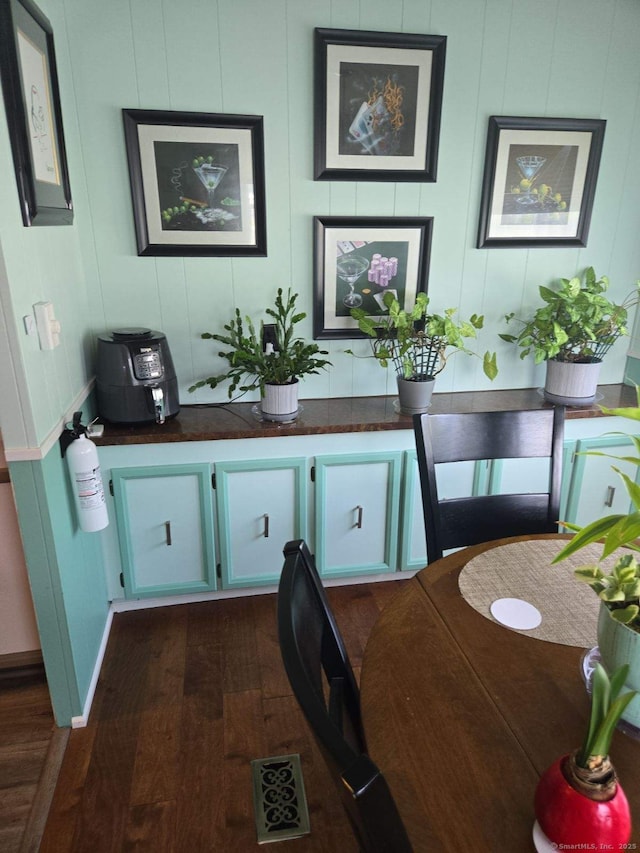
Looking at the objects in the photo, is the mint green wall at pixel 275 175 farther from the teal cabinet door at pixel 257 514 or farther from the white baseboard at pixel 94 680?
the teal cabinet door at pixel 257 514

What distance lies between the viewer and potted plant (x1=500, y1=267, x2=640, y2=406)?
2371 mm

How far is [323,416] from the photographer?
2.38 meters

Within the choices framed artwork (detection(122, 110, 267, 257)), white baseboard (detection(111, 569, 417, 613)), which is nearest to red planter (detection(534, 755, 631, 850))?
white baseboard (detection(111, 569, 417, 613))

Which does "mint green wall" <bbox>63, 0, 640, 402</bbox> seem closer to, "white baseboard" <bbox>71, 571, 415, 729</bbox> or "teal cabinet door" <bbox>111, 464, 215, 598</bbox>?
"teal cabinet door" <bbox>111, 464, 215, 598</bbox>

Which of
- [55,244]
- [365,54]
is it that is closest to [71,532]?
[55,244]

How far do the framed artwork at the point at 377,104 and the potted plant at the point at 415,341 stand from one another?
1.75ft

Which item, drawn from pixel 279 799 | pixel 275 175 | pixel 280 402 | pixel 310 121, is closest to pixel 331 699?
pixel 279 799

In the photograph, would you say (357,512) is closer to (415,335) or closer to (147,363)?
(415,335)

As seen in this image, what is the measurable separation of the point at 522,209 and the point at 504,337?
554mm

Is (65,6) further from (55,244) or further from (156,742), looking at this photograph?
(156,742)

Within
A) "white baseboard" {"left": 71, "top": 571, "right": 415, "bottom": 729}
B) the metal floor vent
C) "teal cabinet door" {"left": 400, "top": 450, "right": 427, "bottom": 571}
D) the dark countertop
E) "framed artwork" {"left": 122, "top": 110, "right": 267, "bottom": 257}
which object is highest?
"framed artwork" {"left": 122, "top": 110, "right": 267, "bottom": 257}

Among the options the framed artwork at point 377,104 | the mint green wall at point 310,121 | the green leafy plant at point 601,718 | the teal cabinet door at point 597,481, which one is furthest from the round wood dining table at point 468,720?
the framed artwork at point 377,104

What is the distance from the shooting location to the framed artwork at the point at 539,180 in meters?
2.44

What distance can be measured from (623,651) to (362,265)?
6.24 feet
